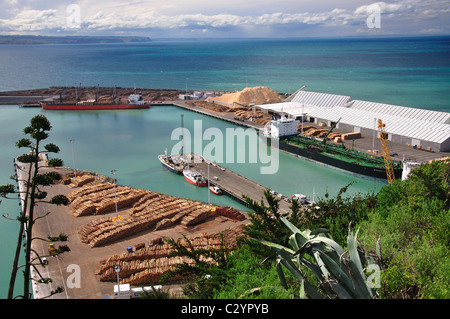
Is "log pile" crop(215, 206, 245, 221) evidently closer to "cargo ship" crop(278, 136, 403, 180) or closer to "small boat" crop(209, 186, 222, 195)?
"small boat" crop(209, 186, 222, 195)

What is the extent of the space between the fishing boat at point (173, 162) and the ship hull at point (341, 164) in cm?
1046

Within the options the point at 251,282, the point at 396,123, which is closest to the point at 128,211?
the point at 251,282

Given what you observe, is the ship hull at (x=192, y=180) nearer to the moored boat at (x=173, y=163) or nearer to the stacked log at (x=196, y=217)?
the moored boat at (x=173, y=163)

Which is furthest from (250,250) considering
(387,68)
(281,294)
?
(387,68)

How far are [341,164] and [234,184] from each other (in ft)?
30.7

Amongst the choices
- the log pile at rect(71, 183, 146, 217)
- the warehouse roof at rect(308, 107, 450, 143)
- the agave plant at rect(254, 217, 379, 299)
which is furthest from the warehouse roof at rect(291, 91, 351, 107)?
the agave plant at rect(254, 217, 379, 299)

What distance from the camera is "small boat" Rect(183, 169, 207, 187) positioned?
28.8m

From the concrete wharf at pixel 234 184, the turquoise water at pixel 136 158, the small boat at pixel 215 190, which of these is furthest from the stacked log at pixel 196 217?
the small boat at pixel 215 190

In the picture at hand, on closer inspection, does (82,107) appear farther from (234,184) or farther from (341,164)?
(341,164)

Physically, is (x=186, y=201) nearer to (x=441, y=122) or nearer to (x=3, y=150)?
(x=3, y=150)

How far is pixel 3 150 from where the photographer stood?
38.9 meters

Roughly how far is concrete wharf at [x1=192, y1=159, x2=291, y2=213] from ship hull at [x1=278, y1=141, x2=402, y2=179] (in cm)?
801

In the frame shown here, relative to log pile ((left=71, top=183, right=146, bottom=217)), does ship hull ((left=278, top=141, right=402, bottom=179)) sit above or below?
above
